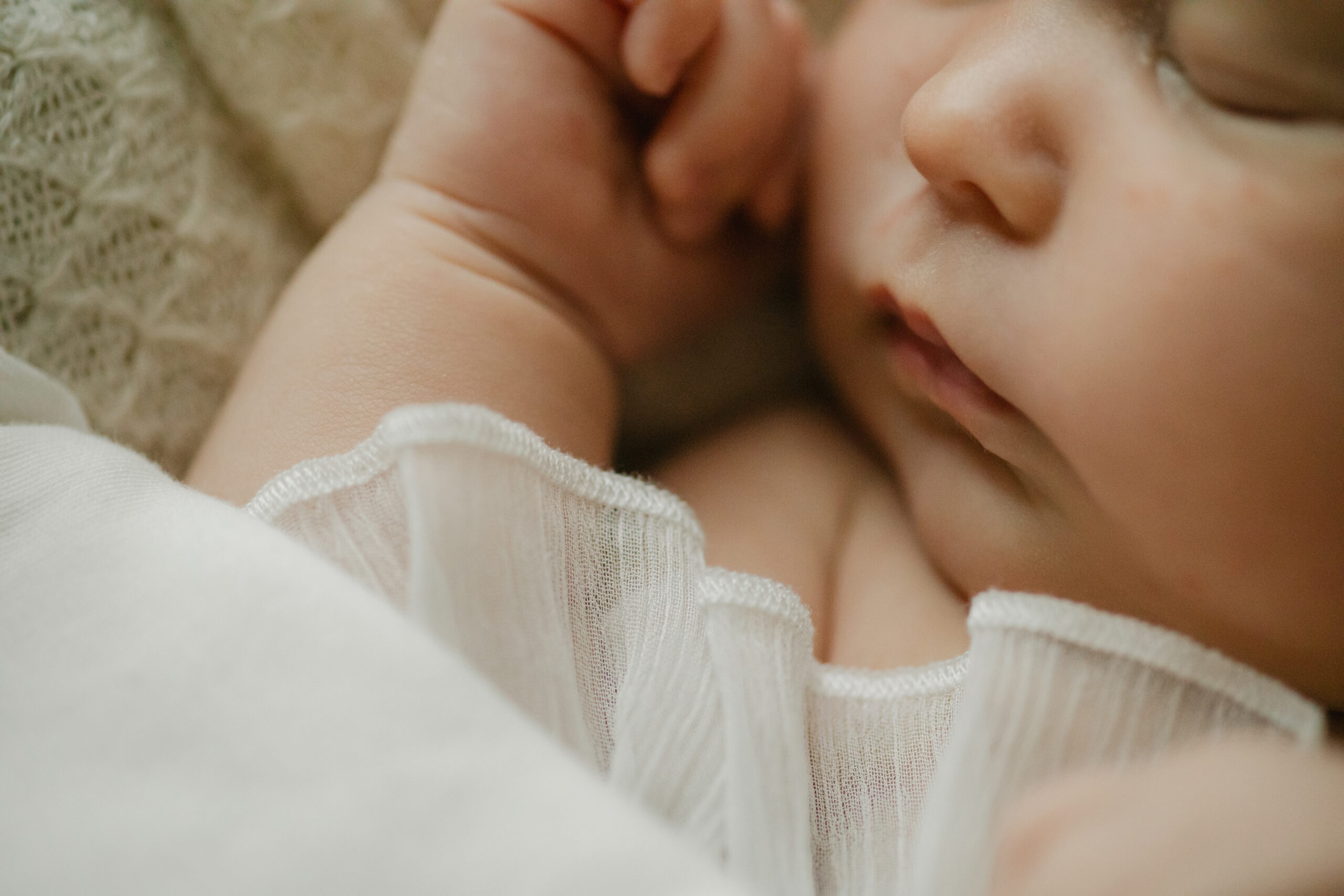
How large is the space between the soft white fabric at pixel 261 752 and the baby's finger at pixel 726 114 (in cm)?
36

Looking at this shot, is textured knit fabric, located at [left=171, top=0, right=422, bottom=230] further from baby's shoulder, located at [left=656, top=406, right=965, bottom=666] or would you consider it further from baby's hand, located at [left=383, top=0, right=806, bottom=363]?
baby's shoulder, located at [left=656, top=406, right=965, bottom=666]

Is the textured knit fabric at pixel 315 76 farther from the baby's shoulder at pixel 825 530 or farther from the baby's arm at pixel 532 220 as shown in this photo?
the baby's shoulder at pixel 825 530

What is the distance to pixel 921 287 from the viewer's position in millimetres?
513

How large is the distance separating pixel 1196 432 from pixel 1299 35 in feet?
0.51

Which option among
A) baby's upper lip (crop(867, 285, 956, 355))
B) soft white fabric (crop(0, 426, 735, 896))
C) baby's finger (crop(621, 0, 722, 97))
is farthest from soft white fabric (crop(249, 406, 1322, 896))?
baby's finger (crop(621, 0, 722, 97))

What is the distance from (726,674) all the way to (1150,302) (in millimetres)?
241

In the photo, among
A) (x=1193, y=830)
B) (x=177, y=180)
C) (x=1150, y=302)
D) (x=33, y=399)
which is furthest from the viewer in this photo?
(x=177, y=180)

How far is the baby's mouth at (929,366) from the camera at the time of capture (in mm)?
516

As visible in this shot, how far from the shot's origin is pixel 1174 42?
0.42 m

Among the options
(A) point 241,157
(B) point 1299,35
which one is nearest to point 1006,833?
(B) point 1299,35

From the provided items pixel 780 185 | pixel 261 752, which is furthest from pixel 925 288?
pixel 261 752

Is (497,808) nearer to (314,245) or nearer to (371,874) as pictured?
(371,874)

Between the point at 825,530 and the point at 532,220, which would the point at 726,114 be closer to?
the point at 532,220

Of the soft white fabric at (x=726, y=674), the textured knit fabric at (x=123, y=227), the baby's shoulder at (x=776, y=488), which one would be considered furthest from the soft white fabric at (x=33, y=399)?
the baby's shoulder at (x=776, y=488)
